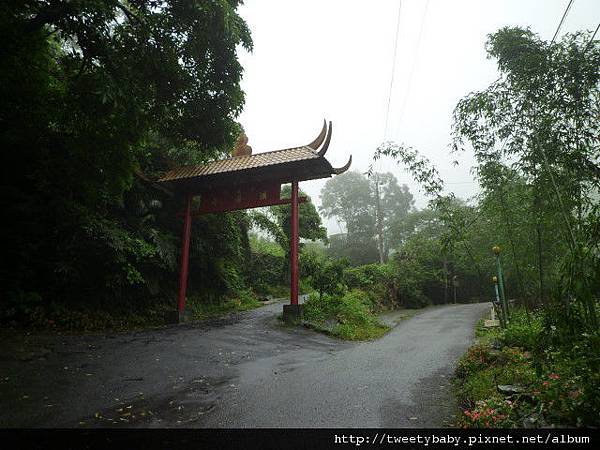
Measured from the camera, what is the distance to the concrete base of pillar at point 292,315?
9.02m

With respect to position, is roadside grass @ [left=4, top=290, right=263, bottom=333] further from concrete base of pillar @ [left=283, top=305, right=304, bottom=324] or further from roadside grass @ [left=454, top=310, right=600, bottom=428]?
roadside grass @ [left=454, top=310, right=600, bottom=428]

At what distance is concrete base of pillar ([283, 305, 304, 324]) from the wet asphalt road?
1.00 meters

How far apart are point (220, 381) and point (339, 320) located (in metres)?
5.33

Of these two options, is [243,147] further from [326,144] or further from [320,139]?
[326,144]

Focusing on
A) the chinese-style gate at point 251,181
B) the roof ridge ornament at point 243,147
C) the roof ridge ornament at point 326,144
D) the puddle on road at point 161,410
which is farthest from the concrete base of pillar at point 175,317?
the roof ridge ornament at point 326,144

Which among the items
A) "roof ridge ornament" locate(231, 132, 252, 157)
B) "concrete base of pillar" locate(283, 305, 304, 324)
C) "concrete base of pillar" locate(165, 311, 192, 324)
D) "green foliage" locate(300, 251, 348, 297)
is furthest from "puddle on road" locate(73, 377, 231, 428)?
"roof ridge ornament" locate(231, 132, 252, 157)

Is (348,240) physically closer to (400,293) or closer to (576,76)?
(400,293)

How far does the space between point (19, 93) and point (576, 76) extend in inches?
367

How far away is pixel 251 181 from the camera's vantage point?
32.9ft

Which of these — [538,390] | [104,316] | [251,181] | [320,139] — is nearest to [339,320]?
[251,181]

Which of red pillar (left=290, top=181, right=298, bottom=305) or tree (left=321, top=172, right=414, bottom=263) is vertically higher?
tree (left=321, top=172, right=414, bottom=263)

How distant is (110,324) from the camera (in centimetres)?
832

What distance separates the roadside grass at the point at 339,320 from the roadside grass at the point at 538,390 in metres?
4.33

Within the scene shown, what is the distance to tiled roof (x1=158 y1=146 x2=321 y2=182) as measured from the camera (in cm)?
929
